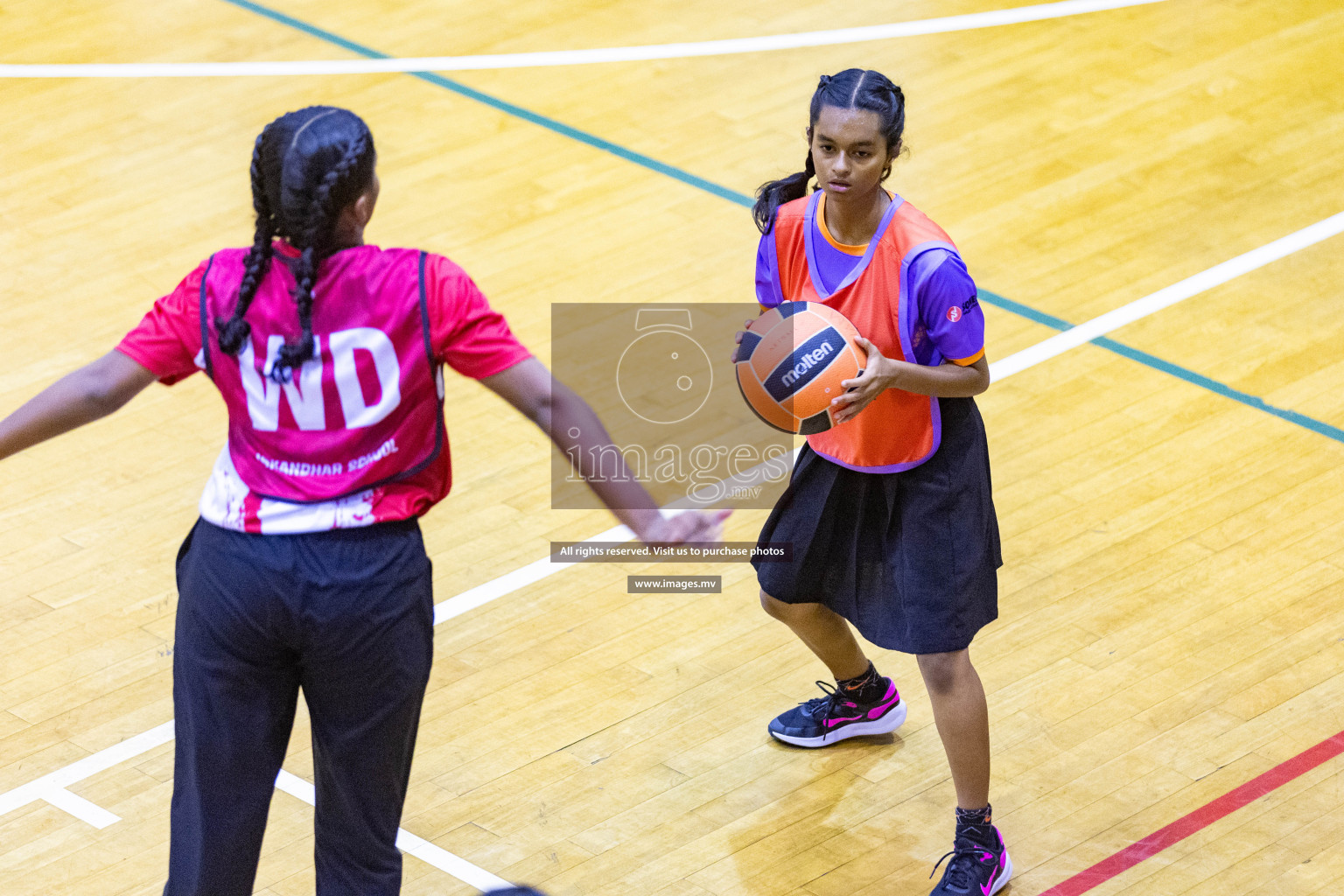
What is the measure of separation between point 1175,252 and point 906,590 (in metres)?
3.50

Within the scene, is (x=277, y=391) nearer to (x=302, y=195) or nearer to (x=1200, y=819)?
(x=302, y=195)

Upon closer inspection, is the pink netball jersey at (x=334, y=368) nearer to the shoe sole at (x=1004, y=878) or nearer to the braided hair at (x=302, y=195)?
the braided hair at (x=302, y=195)

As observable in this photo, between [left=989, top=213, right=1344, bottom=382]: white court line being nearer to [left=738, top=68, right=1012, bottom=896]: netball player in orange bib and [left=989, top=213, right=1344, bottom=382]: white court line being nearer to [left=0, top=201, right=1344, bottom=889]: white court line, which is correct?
[left=0, top=201, right=1344, bottom=889]: white court line

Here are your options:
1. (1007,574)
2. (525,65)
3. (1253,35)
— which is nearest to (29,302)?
(525,65)

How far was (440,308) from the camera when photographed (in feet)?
8.98

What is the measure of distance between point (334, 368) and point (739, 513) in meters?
2.83

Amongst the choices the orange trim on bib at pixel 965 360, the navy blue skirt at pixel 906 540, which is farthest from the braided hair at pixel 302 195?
the navy blue skirt at pixel 906 540

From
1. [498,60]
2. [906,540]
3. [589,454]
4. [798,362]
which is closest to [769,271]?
[798,362]

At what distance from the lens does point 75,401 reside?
2.75 meters

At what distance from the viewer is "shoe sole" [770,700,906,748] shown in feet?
14.1

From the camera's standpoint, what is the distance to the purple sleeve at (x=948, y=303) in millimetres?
3461

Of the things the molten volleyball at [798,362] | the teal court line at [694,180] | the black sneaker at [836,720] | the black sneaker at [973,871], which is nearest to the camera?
the molten volleyball at [798,362]

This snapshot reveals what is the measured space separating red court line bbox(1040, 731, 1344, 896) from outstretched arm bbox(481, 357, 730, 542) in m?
1.59

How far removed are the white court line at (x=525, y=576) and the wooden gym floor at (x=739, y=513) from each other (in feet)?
0.11
